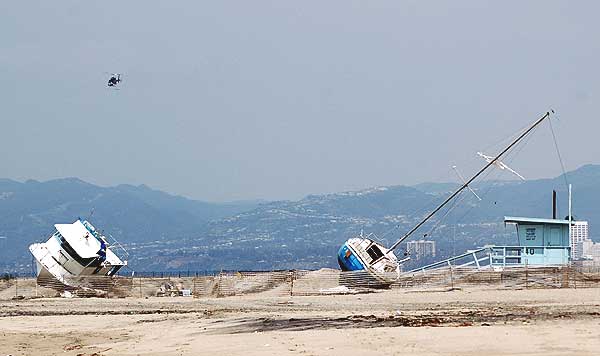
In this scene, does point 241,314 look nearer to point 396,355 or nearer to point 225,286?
point 396,355

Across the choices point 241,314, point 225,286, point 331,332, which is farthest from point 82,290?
point 331,332

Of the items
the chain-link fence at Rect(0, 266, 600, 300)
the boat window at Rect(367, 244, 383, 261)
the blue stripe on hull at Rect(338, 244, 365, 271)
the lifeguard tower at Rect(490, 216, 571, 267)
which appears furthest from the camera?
the boat window at Rect(367, 244, 383, 261)

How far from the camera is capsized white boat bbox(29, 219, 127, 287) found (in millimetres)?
61812

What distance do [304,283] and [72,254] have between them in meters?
13.5

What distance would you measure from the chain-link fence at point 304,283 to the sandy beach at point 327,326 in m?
4.80

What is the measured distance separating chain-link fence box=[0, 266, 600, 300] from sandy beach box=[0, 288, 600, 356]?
480 cm

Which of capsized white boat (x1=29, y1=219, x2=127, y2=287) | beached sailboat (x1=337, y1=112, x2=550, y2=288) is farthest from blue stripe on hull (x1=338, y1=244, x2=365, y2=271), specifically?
capsized white boat (x1=29, y1=219, x2=127, y2=287)

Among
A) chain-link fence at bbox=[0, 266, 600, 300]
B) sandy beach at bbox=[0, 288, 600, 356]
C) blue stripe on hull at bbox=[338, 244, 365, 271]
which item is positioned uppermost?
blue stripe on hull at bbox=[338, 244, 365, 271]

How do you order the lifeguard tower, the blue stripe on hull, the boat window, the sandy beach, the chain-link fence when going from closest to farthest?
the sandy beach, the chain-link fence, the lifeguard tower, the blue stripe on hull, the boat window

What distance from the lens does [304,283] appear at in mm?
58406

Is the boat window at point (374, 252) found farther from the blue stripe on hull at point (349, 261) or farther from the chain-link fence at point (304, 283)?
the chain-link fence at point (304, 283)

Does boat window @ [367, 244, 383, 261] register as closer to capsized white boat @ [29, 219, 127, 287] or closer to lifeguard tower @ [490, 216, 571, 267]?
lifeguard tower @ [490, 216, 571, 267]

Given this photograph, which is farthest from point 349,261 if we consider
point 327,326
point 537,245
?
point 327,326

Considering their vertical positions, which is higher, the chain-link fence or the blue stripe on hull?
the blue stripe on hull
